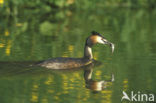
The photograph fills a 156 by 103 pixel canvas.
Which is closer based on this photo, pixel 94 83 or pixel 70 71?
pixel 94 83

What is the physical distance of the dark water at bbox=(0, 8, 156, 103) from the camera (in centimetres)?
1093

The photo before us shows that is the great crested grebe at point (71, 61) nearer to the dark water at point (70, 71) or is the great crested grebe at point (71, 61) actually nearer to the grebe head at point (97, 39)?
the grebe head at point (97, 39)

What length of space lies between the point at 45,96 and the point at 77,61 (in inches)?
140

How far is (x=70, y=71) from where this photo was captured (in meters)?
13.5

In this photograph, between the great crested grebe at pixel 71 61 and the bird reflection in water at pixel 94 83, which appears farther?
the great crested grebe at pixel 71 61

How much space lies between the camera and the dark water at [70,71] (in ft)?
35.9

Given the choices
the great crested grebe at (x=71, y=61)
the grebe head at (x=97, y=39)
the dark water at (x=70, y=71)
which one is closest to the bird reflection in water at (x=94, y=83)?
the dark water at (x=70, y=71)

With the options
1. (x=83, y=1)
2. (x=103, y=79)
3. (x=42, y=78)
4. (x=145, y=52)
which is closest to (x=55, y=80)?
(x=42, y=78)

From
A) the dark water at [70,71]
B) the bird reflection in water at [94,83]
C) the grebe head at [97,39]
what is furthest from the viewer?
the grebe head at [97,39]

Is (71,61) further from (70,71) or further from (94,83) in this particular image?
(94,83)

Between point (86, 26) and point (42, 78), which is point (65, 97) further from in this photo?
point (86, 26)

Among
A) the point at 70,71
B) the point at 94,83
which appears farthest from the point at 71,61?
the point at 94,83

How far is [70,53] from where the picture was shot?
16328mm

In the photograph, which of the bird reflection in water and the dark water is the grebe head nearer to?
the dark water
